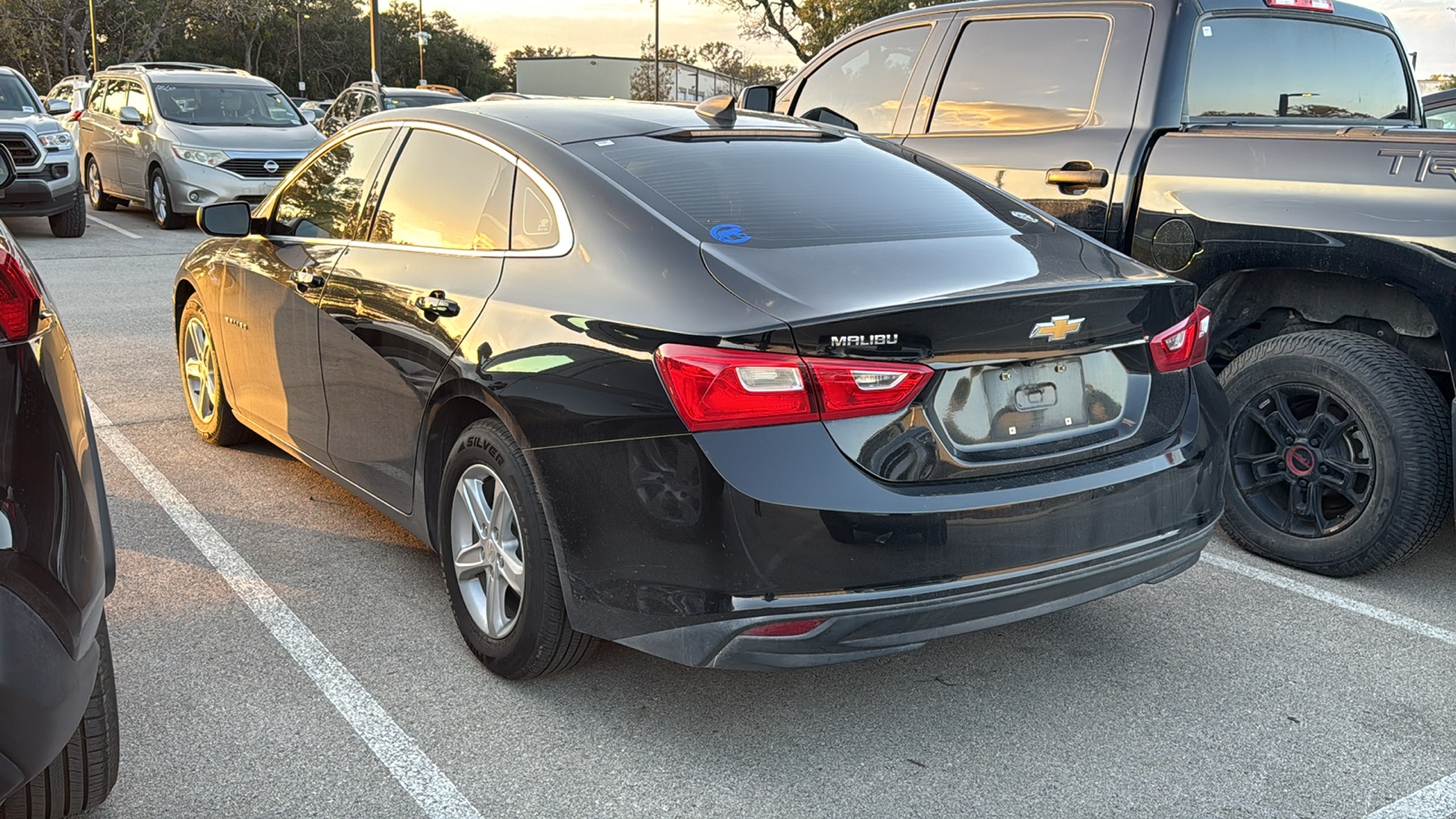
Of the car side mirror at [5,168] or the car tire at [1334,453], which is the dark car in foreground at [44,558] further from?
the car tire at [1334,453]

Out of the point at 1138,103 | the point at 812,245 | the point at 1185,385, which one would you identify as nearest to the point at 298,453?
the point at 812,245

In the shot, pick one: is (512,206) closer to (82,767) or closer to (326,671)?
(326,671)

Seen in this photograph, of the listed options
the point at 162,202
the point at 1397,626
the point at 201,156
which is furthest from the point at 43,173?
the point at 1397,626

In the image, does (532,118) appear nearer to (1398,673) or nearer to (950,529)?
(950,529)

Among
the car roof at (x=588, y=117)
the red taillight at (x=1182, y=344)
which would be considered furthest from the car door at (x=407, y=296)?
the red taillight at (x=1182, y=344)

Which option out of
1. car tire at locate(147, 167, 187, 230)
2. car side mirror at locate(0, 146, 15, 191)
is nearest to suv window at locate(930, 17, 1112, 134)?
car side mirror at locate(0, 146, 15, 191)

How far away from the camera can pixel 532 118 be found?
3.73 m

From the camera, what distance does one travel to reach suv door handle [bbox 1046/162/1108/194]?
4.81 metres

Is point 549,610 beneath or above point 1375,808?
above

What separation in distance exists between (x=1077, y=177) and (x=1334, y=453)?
4.60ft

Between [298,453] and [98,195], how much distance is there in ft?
48.3

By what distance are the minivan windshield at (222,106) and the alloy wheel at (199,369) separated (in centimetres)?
1001

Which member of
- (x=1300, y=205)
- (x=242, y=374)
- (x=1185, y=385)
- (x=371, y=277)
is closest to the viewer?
(x=1185, y=385)

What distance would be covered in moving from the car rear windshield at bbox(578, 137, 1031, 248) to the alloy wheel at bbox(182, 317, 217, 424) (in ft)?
8.49
